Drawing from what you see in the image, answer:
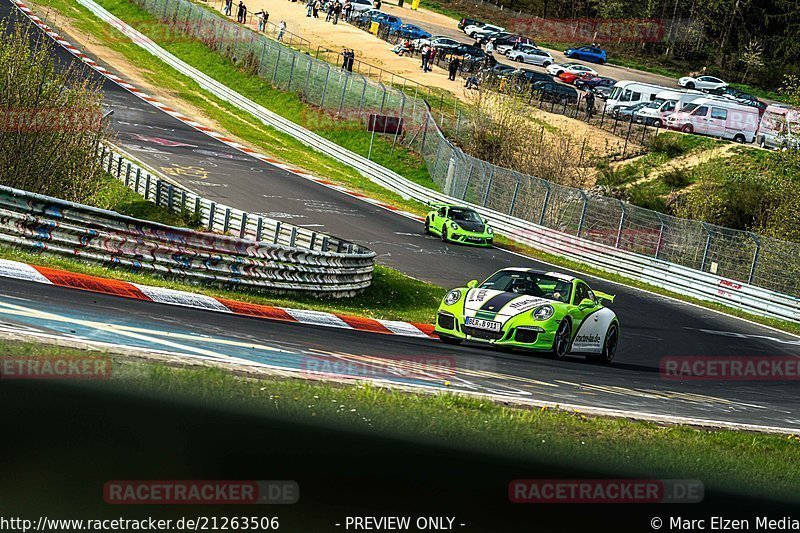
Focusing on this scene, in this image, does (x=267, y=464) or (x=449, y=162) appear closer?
(x=267, y=464)

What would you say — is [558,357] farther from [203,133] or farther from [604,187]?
[604,187]

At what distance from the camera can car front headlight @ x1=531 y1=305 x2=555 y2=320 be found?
571 inches

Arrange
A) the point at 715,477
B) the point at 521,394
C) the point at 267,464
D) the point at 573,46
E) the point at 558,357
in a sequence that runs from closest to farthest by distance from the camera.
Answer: the point at 267,464, the point at 715,477, the point at 521,394, the point at 558,357, the point at 573,46

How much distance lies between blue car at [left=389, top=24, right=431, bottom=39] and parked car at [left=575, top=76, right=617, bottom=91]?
459 inches

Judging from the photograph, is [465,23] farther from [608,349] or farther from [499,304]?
[499,304]

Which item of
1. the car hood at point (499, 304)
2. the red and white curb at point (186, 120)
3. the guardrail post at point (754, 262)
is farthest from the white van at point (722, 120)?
the car hood at point (499, 304)

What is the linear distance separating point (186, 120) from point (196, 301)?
33.3m

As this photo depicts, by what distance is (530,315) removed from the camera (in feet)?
47.6

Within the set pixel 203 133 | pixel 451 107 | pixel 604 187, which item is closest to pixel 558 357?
pixel 203 133

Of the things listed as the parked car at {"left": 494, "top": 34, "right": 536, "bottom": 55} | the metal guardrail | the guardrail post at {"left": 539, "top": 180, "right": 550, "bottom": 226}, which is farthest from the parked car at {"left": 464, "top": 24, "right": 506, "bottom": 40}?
the guardrail post at {"left": 539, "top": 180, "right": 550, "bottom": 226}

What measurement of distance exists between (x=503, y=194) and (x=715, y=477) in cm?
2930

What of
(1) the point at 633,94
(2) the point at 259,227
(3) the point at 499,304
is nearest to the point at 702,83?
(1) the point at 633,94

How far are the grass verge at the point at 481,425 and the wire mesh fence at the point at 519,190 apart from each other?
20155 millimetres

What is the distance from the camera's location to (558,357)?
1490cm
